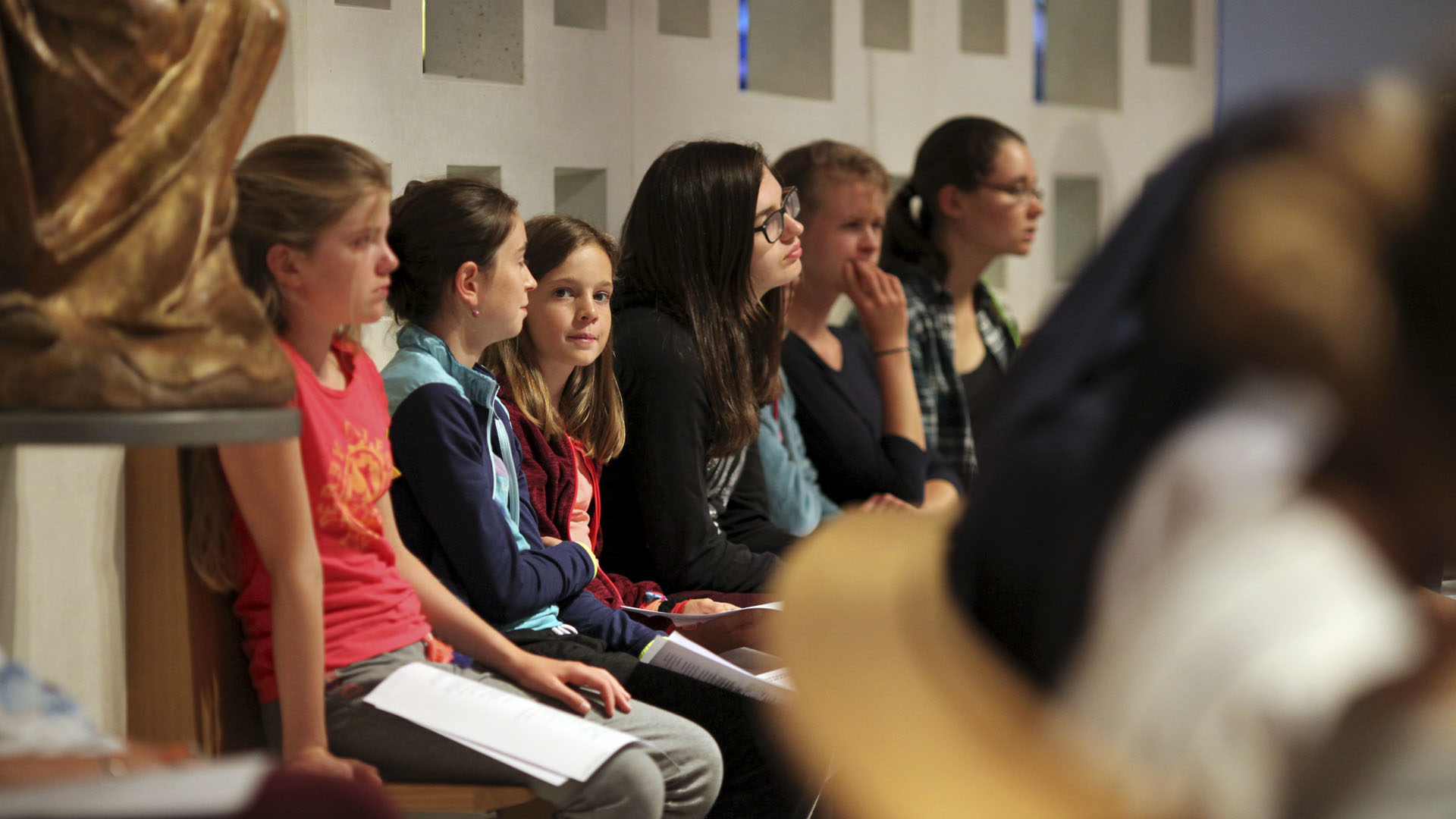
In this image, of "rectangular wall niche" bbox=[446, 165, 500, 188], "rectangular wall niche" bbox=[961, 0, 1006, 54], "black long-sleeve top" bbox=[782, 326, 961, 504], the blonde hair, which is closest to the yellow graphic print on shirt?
the blonde hair

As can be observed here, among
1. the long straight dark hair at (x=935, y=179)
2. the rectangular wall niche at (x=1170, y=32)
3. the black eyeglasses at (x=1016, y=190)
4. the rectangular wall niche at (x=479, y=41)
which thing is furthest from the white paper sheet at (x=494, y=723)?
the rectangular wall niche at (x=1170, y=32)

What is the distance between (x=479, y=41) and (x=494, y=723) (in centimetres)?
239

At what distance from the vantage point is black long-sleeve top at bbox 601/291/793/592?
106 inches

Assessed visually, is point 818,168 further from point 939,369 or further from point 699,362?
point 699,362

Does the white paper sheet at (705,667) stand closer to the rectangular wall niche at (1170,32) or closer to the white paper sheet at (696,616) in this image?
the white paper sheet at (696,616)

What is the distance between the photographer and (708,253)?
2932mm

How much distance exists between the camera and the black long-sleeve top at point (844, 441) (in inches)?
134

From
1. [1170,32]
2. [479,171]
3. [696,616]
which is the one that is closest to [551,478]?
[696,616]

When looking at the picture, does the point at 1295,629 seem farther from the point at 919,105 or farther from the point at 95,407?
the point at 919,105

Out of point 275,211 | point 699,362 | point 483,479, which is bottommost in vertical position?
point 483,479

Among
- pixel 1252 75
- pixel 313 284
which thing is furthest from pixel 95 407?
pixel 1252 75

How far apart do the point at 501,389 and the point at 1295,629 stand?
202 cm

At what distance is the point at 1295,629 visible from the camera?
0.67 m

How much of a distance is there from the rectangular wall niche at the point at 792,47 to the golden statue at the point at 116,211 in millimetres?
3410
